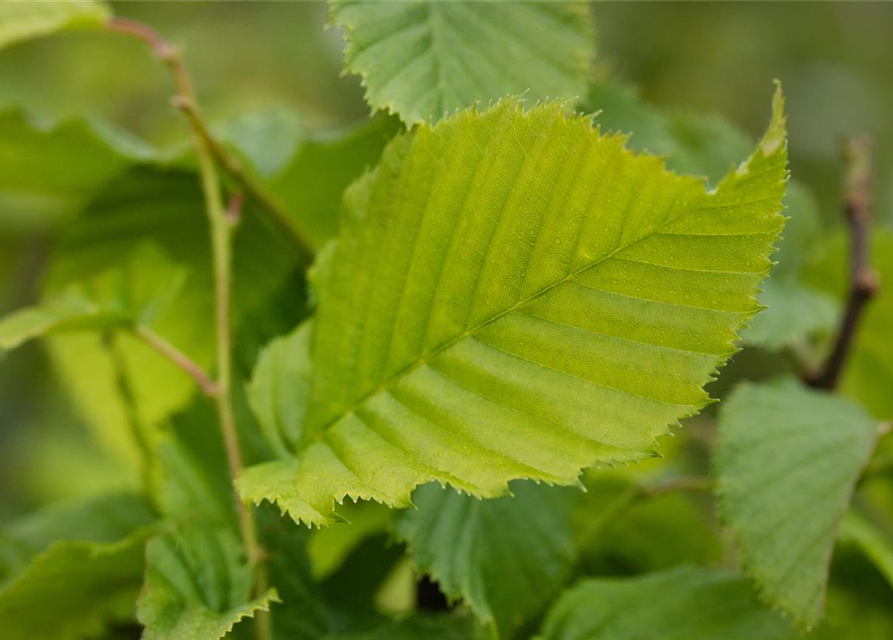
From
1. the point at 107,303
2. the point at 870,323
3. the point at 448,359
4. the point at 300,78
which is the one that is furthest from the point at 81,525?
the point at 300,78

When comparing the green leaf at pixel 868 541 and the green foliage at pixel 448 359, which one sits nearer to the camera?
the green foliage at pixel 448 359

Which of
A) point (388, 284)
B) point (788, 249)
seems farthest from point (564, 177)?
point (788, 249)

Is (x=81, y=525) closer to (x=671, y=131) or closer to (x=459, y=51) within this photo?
(x=459, y=51)

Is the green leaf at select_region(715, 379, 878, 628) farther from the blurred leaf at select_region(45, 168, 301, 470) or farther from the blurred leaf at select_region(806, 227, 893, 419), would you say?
the blurred leaf at select_region(45, 168, 301, 470)

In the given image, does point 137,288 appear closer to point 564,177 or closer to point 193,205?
point 193,205

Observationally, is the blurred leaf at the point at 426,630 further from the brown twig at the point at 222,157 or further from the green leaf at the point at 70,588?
the brown twig at the point at 222,157

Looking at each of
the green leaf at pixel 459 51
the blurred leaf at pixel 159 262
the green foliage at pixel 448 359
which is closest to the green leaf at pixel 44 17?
the green foliage at pixel 448 359
